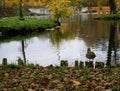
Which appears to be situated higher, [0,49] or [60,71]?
[60,71]

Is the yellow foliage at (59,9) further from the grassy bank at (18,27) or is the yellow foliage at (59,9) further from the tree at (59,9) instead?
the grassy bank at (18,27)

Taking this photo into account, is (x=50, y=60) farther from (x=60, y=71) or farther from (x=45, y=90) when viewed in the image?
(x=45, y=90)

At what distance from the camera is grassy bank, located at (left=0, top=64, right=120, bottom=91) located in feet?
34.8

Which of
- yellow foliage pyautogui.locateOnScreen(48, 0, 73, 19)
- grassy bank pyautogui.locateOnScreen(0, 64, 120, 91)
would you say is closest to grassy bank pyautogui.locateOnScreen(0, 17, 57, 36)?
yellow foliage pyautogui.locateOnScreen(48, 0, 73, 19)

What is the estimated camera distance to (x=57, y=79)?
11.8 meters

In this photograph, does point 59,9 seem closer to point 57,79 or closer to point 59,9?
point 59,9

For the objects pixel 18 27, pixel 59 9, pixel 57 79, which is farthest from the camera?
pixel 59 9

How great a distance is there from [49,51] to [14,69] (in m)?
11.8

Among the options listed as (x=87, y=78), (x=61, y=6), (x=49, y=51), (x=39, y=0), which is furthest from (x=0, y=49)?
(x=39, y=0)

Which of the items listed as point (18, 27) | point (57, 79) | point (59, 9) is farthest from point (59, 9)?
point (57, 79)

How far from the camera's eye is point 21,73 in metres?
13.2

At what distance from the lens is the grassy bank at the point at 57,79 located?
10602 mm

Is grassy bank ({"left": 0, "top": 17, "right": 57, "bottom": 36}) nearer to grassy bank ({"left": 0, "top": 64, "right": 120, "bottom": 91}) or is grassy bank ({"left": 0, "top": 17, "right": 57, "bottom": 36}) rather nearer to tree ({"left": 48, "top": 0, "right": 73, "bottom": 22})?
tree ({"left": 48, "top": 0, "right": 73, "bottom": 22})

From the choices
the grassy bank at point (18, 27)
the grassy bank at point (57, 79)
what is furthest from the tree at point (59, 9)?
the grassy bank at point (57, 79)
